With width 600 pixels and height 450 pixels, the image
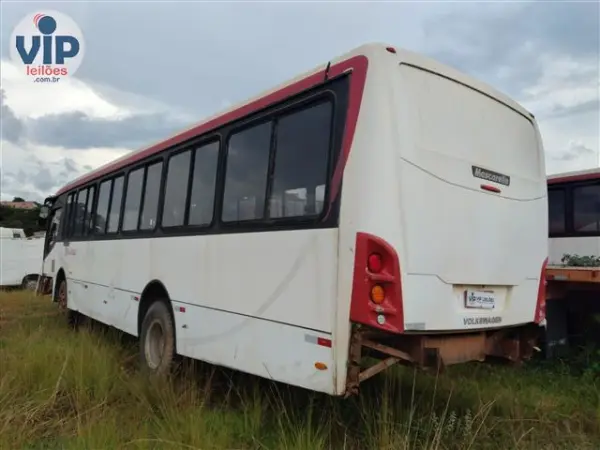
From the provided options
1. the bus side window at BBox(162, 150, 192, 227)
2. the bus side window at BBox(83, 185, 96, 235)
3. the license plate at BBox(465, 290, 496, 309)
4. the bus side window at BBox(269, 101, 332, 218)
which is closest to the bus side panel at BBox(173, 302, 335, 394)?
the bus side window at BBox(269, 101, 332, 218)

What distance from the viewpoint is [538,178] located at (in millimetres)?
5312

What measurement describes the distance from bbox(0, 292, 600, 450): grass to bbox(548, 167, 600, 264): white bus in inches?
170

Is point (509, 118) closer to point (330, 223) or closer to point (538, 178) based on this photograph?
point (538, 178)

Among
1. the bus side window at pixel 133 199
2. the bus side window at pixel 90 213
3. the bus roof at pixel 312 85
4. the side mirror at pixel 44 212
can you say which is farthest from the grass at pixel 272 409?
the side mirror at pixel 44 212

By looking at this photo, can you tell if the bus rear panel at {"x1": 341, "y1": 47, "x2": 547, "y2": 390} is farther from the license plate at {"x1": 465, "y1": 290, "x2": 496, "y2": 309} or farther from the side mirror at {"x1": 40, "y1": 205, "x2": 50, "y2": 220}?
the side mirror at {"x1": 40, "y1": 205, "x2": 50, "y2": 220}

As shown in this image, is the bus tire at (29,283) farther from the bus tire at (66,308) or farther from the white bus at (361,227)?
the white bus at (361,227)

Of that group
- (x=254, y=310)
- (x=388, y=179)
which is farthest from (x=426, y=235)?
(x=254, y=310)

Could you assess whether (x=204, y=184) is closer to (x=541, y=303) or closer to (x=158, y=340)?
(x=158, y=340)

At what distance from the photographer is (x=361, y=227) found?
148 inches

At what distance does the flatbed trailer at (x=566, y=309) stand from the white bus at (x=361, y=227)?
2.08m

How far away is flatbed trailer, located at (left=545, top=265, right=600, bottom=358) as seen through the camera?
6938 millimetres

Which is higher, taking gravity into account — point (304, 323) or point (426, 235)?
point (426, 235)

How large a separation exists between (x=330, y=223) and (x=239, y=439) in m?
1.84

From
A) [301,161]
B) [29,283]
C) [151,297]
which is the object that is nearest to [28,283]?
[29,283]
